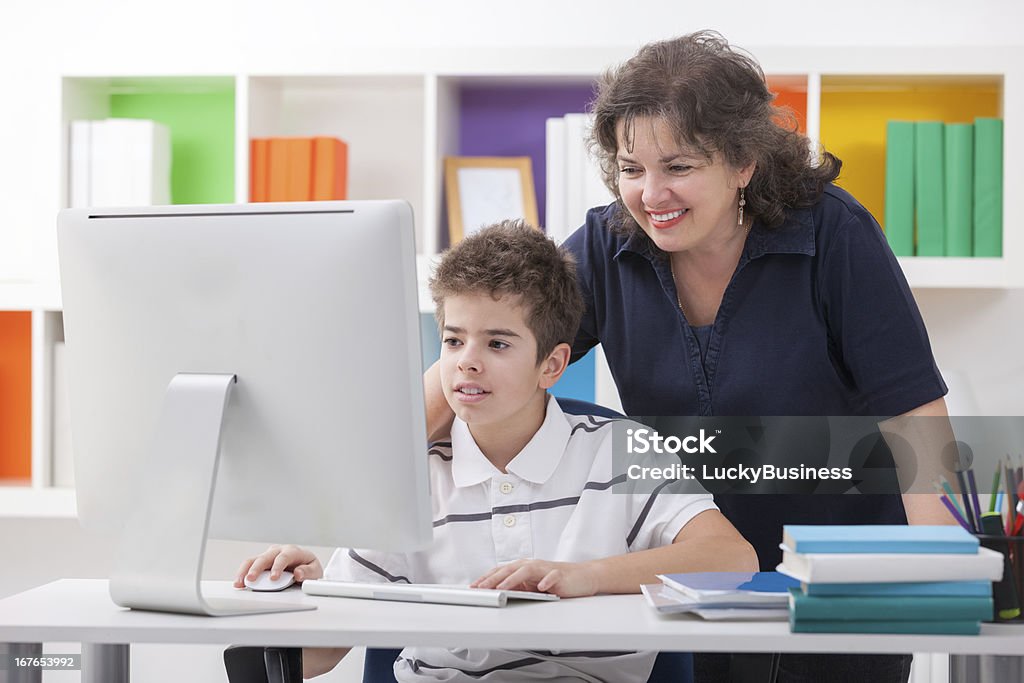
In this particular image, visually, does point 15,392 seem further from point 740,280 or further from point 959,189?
point 959,189

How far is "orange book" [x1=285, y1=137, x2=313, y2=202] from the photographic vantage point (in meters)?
2.49

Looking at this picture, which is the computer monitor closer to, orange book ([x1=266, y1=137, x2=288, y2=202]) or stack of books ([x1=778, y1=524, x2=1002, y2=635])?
stack of books ([x1=778, y1=524, x2=1002, y2=635])

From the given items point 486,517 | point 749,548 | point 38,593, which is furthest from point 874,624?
point 38,593

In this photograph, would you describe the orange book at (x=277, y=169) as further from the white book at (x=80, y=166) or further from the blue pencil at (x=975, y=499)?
the blue pencil at (x=975, y=499)

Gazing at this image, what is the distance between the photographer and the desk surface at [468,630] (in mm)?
1021

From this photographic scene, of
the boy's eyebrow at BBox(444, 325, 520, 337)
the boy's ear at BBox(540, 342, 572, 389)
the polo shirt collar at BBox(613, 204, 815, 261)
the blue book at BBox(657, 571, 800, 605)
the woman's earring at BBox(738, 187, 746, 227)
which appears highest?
the woman's earring at BBox(738, 187, 746, 227)

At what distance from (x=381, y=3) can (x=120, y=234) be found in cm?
174

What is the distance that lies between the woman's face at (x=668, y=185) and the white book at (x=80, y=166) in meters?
1.45

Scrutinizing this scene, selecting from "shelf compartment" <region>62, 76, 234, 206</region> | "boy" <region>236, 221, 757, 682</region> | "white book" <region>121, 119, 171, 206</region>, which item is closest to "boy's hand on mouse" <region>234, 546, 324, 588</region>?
"boy" <region>236, 221, 757, 682</region>

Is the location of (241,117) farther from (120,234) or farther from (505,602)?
(505,602)

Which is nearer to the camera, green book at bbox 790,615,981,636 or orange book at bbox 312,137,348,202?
green book at bbox 790,615,981,636

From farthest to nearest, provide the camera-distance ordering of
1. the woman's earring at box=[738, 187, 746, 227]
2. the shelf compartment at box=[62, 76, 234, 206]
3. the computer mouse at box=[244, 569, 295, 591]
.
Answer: the shelf compartment at box=[62, 76, 234, 206]
the woman's earring at box=[738, 187, 746, 227]
the computer mouse at box=[244, 569, 295, 591]

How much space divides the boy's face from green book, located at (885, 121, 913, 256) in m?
1.17

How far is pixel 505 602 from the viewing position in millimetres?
1164
